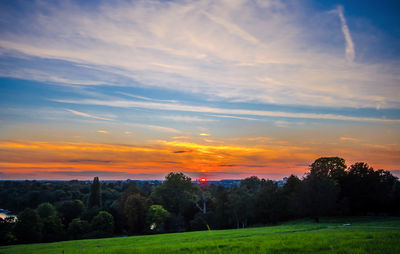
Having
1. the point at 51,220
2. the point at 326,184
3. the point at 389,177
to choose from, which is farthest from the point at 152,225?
the point at 389,177

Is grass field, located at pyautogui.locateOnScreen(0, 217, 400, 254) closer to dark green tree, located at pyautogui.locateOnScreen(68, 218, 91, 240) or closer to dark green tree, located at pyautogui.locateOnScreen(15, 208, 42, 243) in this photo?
dark green tree, located at pyautogui.locateOnScreen(15, 208, 42, 243)

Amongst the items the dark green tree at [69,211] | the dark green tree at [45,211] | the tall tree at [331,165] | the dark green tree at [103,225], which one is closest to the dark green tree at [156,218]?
the dark green tree at [103,225]

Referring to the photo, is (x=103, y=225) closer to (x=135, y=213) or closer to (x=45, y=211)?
(x=135, y=213)

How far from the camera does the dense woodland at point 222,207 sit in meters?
49.4

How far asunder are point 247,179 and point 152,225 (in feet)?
128

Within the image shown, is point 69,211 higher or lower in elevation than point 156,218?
higher

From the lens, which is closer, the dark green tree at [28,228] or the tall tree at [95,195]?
the dark green tree at [28,228]

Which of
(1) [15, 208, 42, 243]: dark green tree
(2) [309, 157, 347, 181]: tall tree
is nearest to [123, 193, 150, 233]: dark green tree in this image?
(1) [15, 208, 42, 243]: dark green tree

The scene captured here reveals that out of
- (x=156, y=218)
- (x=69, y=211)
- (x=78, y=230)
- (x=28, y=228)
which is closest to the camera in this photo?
(x=28, y=228)

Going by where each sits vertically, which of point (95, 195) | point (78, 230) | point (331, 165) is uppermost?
point (331, 165)

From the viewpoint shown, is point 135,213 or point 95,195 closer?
point 135,213

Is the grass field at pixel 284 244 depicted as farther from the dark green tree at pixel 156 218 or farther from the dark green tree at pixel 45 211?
the dark green tree at pixel 45 211

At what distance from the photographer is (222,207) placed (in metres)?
68.9

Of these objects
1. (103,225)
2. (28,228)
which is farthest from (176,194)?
(28,228)
